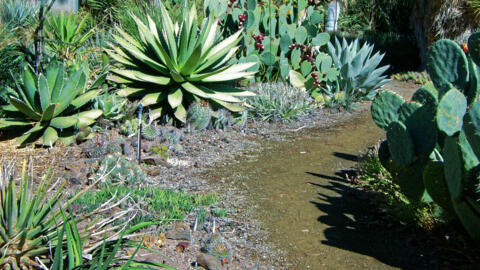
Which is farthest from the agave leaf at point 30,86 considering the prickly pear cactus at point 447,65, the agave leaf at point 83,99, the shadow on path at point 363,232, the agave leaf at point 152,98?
the prickly pear cactus at point 447,65

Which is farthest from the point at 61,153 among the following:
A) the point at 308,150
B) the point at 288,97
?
the point at 288,97

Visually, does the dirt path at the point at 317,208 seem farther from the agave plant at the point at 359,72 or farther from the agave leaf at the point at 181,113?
the agave plant at the point at 359,72

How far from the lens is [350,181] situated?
18.8ft

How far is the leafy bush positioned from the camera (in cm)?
819

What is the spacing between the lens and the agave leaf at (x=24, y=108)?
6142 millimetres

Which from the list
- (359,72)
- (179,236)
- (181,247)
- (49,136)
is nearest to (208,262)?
(181,247)

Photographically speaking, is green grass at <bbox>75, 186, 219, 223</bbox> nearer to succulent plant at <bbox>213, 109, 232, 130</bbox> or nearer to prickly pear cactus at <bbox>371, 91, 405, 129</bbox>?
prickly pear cactus at <bbox>371, 91, 405, 129</bbox>

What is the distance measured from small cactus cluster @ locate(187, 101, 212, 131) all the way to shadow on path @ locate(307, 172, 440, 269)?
226cm

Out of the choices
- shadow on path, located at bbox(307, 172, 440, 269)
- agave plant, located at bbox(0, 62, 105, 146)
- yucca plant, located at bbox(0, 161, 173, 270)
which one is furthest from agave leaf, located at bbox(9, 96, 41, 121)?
shadow on path, located at bbox(307, 172, 440, 269)

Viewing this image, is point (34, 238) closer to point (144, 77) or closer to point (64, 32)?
point (144, 77)

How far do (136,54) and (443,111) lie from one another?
4414 millimetres

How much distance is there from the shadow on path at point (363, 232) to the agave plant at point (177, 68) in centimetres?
256

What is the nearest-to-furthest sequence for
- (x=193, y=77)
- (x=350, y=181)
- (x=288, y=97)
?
(x=350, y=181) < (x=193, y=77) < (x=288, y=97)

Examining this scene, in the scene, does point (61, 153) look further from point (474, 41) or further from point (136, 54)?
point (474, 41)
